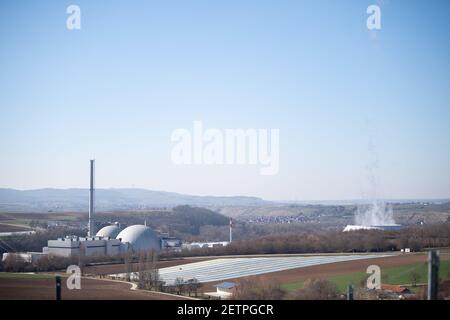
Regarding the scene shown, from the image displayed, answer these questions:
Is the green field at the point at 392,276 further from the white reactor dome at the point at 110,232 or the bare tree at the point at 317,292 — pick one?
the white reactor dome at the point at 110,232

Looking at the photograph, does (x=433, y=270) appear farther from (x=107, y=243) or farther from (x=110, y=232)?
(x=110, y=232)

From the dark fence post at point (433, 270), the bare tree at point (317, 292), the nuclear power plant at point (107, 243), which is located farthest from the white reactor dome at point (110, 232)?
the dark fence post at point (433, 270)

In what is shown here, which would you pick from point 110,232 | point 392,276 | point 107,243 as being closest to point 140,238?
point 107,243

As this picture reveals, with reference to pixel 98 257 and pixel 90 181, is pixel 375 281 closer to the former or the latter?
pixel 98 257

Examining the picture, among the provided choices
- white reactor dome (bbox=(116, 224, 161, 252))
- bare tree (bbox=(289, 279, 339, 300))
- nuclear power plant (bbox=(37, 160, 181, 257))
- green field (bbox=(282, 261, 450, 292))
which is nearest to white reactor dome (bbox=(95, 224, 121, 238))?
nuclear power plant (bbox=(37, 160, 181, 257))

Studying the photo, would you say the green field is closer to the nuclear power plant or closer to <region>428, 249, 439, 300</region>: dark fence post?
<region>428, 249, 439, 300</region>: dark fence post
